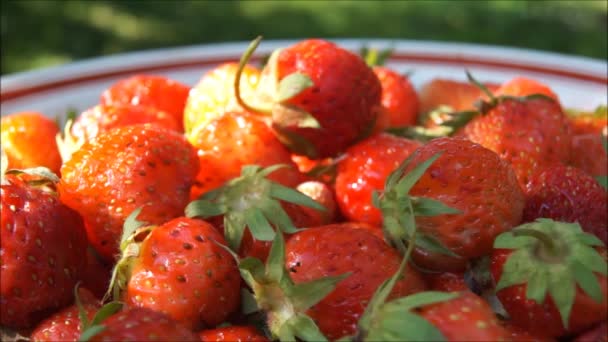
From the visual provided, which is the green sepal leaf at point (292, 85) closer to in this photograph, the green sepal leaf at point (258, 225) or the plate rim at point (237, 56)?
the green sepal leaf at point (258, 225)

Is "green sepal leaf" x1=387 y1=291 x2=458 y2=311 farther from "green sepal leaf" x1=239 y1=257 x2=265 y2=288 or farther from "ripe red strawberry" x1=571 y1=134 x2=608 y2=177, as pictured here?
"ripe red strawberry" x1=571 y1=134 x2=608 y2=177

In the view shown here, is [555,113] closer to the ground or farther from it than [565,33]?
farther from it

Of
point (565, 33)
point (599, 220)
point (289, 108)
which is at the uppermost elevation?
point (289, 108)

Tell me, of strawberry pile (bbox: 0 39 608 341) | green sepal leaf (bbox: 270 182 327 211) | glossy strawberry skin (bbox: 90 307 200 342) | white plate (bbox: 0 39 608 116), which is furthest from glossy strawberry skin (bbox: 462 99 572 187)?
white plate (bbox: 0 39 608 116)

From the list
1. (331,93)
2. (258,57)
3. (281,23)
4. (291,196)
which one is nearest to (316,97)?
(331,93)

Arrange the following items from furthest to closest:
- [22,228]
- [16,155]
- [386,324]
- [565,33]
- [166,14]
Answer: [166,14] → [565,33] → [16,155] → [22,228] → [386,324]

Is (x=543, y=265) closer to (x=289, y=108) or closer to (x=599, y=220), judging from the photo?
(x=599, y=220)

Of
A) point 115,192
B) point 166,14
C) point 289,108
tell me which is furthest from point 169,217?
point 166,14
